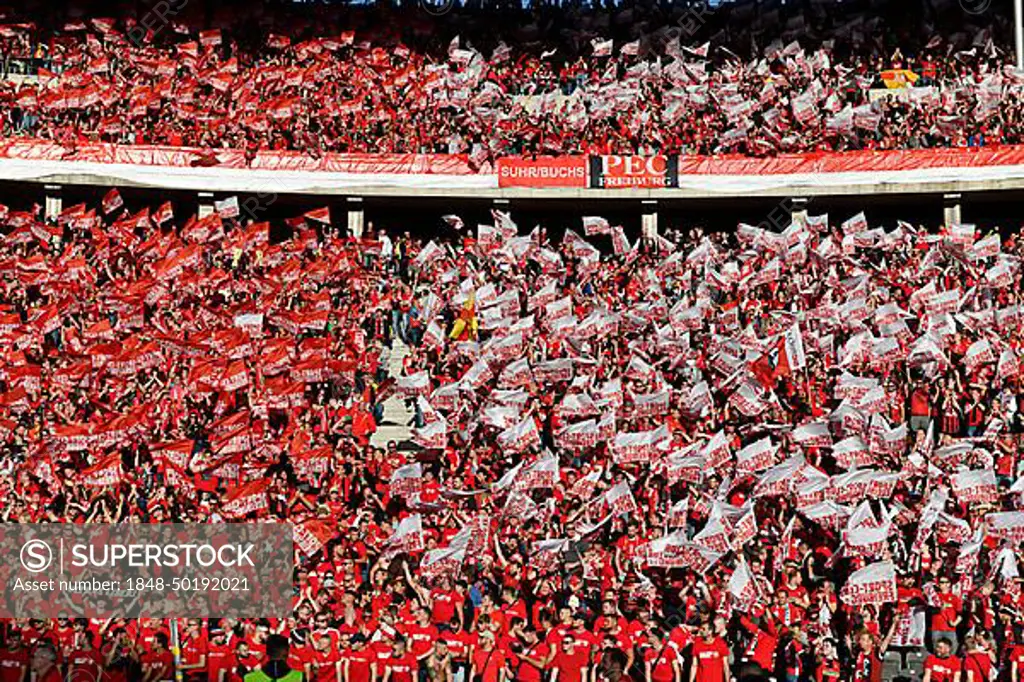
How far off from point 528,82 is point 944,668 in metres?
24.0

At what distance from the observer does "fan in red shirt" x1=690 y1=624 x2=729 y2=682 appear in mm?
11656

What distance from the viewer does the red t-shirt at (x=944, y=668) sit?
11.3 m

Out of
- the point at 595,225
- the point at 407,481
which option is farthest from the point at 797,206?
the point at 407,481

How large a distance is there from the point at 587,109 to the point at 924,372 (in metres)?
14.1


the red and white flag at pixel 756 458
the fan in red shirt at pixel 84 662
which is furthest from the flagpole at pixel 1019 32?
the fan in red shirt at pixel 84 662

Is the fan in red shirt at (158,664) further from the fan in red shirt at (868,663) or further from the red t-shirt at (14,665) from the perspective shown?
the fan in red shirt at (868,663)

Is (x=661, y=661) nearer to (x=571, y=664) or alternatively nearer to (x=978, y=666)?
(x=571, y=664)

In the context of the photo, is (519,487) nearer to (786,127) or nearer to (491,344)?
(491,344)

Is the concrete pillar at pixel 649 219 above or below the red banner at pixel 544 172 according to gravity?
below

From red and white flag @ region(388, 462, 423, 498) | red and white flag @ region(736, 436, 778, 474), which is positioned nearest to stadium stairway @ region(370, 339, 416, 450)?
red and white flag @ region(388, 462, 423, 498)

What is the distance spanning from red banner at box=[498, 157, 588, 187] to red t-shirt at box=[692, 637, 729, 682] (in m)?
19.2

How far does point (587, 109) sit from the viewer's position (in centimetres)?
3134

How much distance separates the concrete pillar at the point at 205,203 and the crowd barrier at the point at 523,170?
14.6 inches

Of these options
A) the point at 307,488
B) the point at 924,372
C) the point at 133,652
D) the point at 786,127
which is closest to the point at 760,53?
the point at 786,127
